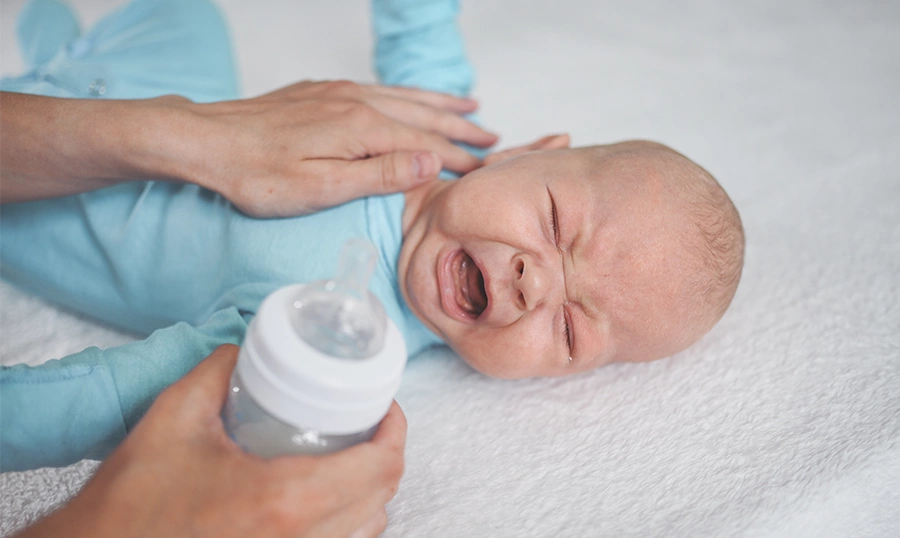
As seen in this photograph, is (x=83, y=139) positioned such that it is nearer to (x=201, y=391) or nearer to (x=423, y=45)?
(x=201, y=391)

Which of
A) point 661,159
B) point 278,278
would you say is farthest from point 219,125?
point 661,159

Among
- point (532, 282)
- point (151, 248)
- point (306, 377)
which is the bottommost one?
point (151, 248)

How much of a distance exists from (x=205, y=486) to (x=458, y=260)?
2.26 feet

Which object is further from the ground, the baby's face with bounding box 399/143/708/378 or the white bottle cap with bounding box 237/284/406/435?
the white bottle cap with bounding box 237/284/406/435

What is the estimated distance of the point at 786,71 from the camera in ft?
7.68

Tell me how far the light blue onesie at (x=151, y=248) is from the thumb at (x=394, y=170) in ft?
0.26

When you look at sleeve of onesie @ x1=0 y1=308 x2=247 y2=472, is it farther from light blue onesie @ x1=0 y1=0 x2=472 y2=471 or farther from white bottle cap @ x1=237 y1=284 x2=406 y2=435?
white bottle cap @ x1=237 y1=284 x2=406 y2=435

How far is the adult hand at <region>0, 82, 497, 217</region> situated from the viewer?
1190 millimetres

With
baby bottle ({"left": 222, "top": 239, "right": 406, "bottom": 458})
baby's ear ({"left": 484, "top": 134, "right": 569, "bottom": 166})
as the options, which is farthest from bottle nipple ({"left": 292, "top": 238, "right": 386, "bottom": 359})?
baby's ear ({"left": 484, "top": 134, "right": 569, "bottom": 166})

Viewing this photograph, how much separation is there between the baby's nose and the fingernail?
0.26 metres

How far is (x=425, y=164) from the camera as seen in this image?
1331mm

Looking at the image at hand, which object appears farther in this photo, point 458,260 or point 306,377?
point 458,260

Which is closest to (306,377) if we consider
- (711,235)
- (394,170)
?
(394,170)

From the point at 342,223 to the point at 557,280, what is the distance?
1.39ft
